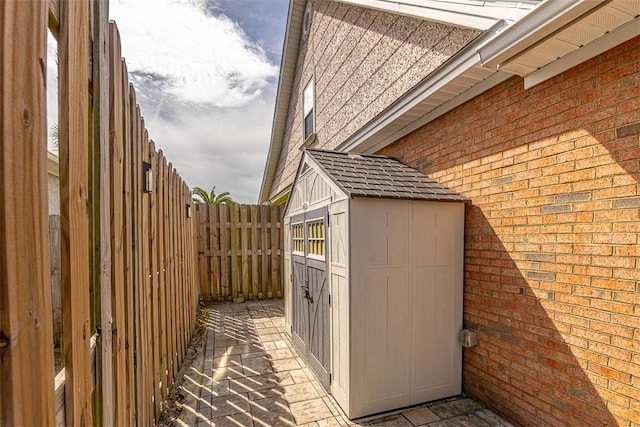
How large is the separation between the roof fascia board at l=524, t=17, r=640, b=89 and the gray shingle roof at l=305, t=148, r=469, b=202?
1309mm

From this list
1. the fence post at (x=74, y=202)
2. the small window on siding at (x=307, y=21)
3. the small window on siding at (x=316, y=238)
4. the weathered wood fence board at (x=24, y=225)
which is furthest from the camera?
the small window on siding at (x=307, y=21)

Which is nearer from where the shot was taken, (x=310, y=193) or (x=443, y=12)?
(x=443, y=12)

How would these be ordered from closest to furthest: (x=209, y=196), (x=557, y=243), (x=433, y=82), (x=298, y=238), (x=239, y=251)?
(x=557, y=243) < (x=433, y=82) < (x=298, y=238) < (x=239, y=251) < (x=209, y=196)

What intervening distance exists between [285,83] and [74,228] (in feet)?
31.8

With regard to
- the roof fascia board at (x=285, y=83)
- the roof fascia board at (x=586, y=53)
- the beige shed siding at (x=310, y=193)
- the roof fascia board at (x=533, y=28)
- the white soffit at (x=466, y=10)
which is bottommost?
the beige shed siding at (x=310, y=193)

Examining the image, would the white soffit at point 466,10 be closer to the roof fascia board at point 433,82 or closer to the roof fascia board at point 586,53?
the roof fascia board at point 433,82

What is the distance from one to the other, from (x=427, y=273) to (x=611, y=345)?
1468mm

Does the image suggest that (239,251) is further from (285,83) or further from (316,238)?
(285,83)

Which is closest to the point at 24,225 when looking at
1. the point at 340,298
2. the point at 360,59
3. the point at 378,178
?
the point at 340,298

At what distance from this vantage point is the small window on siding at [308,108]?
8.04 metres

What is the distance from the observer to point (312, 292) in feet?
13.0

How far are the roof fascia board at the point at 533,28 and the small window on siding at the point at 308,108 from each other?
221 inches

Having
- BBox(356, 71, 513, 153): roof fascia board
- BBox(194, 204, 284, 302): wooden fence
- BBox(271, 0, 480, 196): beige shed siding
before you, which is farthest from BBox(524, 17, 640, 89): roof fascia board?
BBox(194, 204, 284, 302): wooden fence

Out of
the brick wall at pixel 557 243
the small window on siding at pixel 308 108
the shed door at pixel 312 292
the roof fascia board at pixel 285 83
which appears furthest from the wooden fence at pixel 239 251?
the brick wall at pixel 557 243
